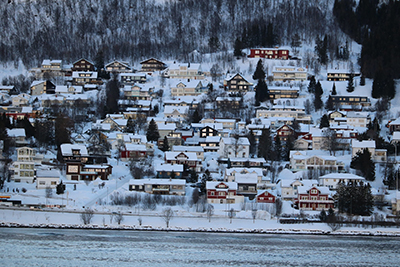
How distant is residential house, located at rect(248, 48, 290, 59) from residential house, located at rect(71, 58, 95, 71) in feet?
59.5

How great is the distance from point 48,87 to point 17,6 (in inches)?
1390

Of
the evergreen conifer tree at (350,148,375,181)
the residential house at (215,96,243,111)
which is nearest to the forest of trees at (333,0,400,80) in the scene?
the residential house at (215,96,243,111)

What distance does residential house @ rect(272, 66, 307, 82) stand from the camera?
6775cm

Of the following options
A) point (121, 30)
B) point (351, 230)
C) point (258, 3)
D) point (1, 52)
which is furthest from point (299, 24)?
point (351, 230)

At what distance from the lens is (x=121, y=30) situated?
8975 cm

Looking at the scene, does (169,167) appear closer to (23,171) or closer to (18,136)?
(23,171)

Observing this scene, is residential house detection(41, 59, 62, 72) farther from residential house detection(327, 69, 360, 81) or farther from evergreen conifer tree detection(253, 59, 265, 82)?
residential house detection(327, 69, 360, 81)

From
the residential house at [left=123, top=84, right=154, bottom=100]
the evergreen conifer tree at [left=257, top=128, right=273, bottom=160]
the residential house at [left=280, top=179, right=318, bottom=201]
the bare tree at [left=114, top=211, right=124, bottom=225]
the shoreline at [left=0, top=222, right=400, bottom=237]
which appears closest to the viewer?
the shoreline at [left=0, top=222, right=400, bottom=237]

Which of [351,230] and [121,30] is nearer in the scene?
[351,230]

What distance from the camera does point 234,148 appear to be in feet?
160

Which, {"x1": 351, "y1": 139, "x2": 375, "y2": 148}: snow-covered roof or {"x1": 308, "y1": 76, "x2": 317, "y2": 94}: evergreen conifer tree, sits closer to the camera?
{"x1": 351, "y1": 139, "x2": 375, "y2": 148}: snow-covered roof

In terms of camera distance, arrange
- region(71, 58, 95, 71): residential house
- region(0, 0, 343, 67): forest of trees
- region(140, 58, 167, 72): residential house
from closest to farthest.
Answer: region(71, 58, 95, 71): residential house → region(140, 58, 167, 72): residential house → region(0, 0, 343, 67): forest of trees

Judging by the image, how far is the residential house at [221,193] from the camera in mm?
40125

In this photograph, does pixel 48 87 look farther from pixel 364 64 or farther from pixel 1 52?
pixel 364 64
